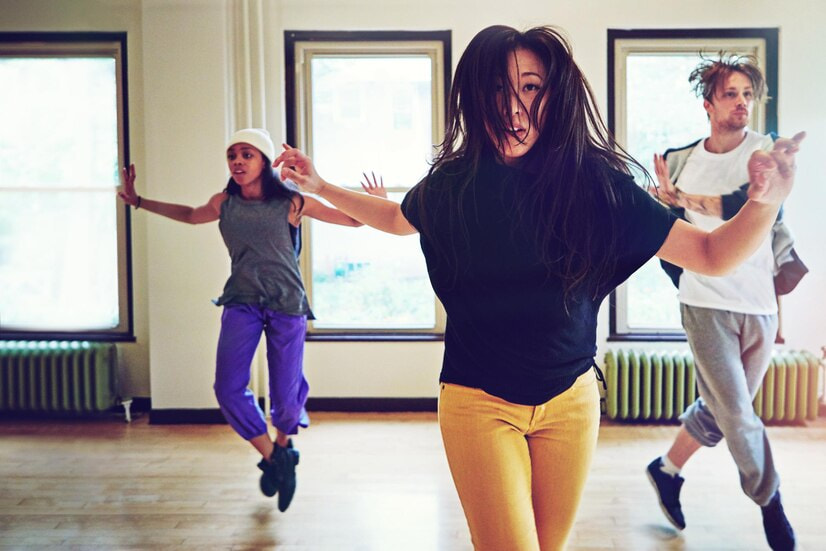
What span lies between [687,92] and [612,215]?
12.4ft

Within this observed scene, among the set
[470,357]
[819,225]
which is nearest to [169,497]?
[470,357]

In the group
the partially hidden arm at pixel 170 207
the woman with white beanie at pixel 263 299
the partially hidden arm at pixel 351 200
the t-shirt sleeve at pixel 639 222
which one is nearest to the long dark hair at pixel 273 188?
the woman with white beanie at pixel 263 299

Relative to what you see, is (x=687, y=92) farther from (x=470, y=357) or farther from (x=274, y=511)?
(x=470, y=357)

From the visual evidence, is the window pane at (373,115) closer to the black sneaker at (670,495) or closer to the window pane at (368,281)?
the window pane at (368,281)

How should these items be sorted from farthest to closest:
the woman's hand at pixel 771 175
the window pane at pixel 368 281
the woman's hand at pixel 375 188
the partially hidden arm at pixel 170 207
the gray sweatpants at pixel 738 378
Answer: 1. the window pane at pixel 368 281
2. the partially hidden arm at pixel 170 207
3. the gray sweatpants at pixel 738 378
4. the woman's hand at pixel 375 188
5. the woman's hand at pixel 771 175

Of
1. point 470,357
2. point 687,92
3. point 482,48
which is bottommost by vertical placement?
point 470,357

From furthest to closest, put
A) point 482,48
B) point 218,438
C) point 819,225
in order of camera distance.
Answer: point 819,225, point 218,438, point 482,48

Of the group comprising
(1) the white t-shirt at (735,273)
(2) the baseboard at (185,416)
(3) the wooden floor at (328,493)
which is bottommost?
(3) the wooden floor at (328,493)

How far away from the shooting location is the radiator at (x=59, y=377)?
15.5 ft

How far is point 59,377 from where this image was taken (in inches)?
186

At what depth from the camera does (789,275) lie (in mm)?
2617

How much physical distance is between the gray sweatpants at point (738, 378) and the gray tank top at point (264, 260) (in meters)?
1.62

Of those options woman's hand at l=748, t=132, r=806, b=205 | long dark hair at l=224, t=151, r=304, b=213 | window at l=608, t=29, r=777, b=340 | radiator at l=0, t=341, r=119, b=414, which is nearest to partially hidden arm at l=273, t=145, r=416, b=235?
woman's hand at l=748, t=132, r=806, b=205

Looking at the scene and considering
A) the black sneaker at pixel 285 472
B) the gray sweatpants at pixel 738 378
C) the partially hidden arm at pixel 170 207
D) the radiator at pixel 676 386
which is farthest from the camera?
the radiator at pixel 676 386
